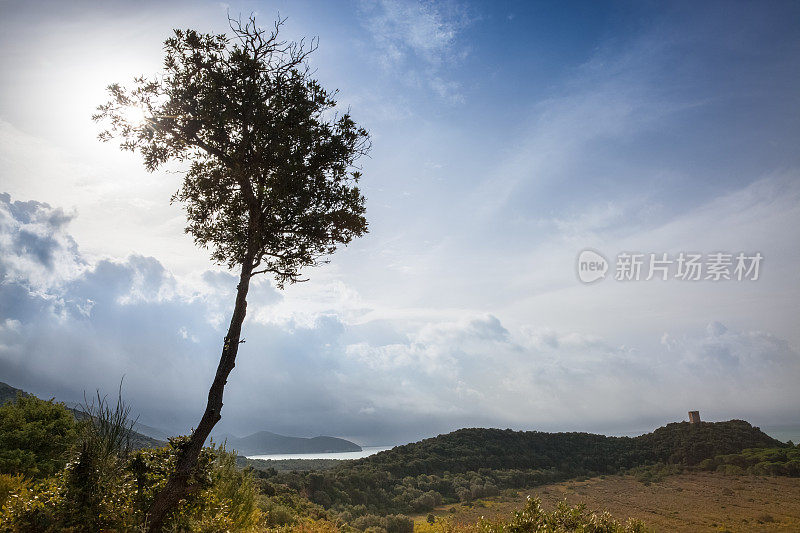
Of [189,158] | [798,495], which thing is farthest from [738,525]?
[189,158]

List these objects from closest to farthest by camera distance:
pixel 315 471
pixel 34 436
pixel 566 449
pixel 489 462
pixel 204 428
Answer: pixel 204 428, pixel 34 436, pixel 315 471, pixel 489 462, pixel 566 449

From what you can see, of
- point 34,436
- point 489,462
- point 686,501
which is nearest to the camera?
point 34,436

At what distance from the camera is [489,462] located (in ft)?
215

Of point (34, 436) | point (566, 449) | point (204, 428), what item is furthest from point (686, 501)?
point (34, 436)

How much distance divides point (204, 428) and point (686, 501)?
5691 cm

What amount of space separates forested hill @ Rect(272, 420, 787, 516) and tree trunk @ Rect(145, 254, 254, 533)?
3110cm

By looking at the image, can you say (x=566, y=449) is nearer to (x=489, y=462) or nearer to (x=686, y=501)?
(x=489, y=462)

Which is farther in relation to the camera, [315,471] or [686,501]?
[315,471]

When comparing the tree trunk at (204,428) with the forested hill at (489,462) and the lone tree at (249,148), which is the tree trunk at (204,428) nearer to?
the lone tree at (249,148)

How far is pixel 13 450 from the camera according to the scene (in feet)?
46.1

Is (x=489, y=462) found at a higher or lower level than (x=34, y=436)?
lower

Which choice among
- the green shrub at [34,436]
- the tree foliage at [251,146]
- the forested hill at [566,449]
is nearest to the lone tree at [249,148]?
the tree foliage at [251,146]

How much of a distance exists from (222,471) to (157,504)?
3716 millimetres

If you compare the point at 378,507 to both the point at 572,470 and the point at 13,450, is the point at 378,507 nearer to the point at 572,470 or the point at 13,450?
the point at 13,450
